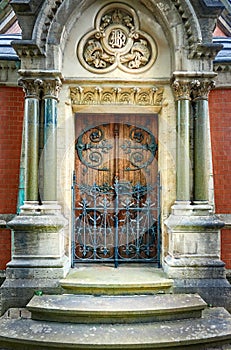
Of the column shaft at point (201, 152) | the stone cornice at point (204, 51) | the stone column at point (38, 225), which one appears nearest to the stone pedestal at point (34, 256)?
the stone column at point (38, 225)

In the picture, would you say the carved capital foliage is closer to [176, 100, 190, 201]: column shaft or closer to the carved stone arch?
the carved stone arch

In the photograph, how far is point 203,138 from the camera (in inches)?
229

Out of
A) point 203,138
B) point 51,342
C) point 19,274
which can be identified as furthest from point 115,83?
point 51,342

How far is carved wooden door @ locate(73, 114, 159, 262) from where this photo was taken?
656 centimetres

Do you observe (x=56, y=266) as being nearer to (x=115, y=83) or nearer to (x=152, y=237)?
(x=152, y=237)

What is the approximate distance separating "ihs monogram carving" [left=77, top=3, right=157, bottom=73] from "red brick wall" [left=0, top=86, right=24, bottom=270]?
1513mm

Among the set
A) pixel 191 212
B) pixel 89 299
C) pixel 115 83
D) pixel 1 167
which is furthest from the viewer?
pixel 1 167

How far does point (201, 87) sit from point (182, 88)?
287 millimetres

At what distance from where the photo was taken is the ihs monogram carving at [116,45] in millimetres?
6129

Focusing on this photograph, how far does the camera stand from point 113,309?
4805mm

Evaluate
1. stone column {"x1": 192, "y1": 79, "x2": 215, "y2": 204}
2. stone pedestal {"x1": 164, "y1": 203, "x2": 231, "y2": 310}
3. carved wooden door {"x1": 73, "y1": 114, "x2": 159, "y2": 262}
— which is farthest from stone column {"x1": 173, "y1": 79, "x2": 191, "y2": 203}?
carved wooden door {"x1": 73, "y1": 114, "x2": 159, "y2": 262}

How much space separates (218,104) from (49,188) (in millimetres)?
3307

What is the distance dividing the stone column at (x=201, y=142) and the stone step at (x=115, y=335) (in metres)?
1.83

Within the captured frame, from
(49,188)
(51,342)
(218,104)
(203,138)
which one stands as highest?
(218,104)
